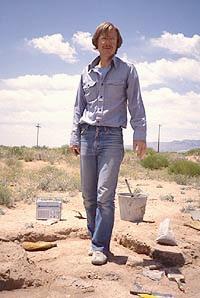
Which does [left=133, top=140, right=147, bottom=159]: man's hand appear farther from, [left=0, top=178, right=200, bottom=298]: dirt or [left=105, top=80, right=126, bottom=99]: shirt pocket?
[left=0, top=178, right=200, bottom=298]: dirt

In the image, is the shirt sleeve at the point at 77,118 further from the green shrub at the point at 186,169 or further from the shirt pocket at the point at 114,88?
the green shrub at the point at 186,169

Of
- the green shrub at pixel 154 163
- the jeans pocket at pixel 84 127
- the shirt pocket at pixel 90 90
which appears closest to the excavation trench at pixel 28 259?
the jeans pocket at pixel 84 127

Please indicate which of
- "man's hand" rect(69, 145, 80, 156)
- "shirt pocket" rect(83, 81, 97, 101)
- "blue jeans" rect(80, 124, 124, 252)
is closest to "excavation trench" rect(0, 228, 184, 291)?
"blue jeans" rect(80, 124, 124, 252)

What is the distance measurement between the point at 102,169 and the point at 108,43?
3.88 ft

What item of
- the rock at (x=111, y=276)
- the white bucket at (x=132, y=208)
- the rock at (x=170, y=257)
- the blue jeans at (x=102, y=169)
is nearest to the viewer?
the rock at (x=111, y=276)

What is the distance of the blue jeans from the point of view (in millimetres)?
3957

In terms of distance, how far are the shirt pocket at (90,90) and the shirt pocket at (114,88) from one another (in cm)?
15

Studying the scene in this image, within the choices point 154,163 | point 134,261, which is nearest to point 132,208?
point 134,261

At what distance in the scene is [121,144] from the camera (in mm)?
4074

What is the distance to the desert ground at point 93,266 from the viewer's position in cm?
348

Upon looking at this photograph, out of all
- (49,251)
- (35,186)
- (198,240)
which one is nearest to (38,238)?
(49,251)

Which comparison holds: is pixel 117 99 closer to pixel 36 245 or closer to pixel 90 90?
pixel 90 90

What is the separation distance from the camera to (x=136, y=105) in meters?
4.02

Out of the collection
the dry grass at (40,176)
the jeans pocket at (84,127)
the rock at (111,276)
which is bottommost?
the dry grass at (40,176)
